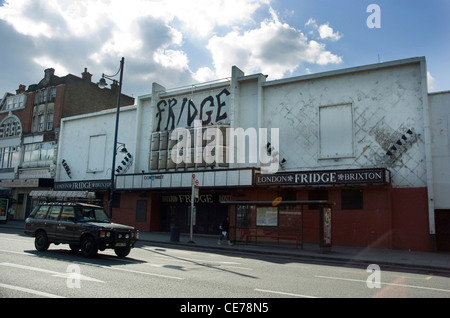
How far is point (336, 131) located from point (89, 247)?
15.8 m

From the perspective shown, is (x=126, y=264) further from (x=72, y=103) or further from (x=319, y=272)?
(x=72, y=103)

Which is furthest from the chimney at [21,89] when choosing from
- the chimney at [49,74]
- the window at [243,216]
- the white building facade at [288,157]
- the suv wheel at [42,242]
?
the suv wheel at [42,242]

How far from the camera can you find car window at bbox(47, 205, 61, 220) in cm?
1443

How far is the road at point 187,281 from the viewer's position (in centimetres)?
755

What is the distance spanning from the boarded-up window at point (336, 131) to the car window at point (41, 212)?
50.5ft

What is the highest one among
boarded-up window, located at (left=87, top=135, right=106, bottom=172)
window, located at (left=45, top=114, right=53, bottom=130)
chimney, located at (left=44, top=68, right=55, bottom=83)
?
chimney, located at (left=44, top=68, right=55, bottom=83)

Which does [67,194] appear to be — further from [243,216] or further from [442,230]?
[442,230]

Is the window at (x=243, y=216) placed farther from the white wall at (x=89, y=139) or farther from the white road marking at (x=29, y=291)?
the white road marking at (x=29, y=291)

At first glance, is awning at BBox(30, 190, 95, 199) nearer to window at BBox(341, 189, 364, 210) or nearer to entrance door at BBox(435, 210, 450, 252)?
window at BBox(341, 189, 364, 210)

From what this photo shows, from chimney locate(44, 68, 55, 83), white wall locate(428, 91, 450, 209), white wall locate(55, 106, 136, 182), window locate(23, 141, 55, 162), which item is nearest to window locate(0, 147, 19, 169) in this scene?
window locate(23, 141, 55, 162)

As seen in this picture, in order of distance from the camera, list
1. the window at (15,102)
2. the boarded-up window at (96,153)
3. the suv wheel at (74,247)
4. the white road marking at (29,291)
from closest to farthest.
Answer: the white road marking at (29,291) < the suv wheel at (74,247) < the boarded-up window at (96,153) < the window at (15,102)

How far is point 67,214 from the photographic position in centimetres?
1413
